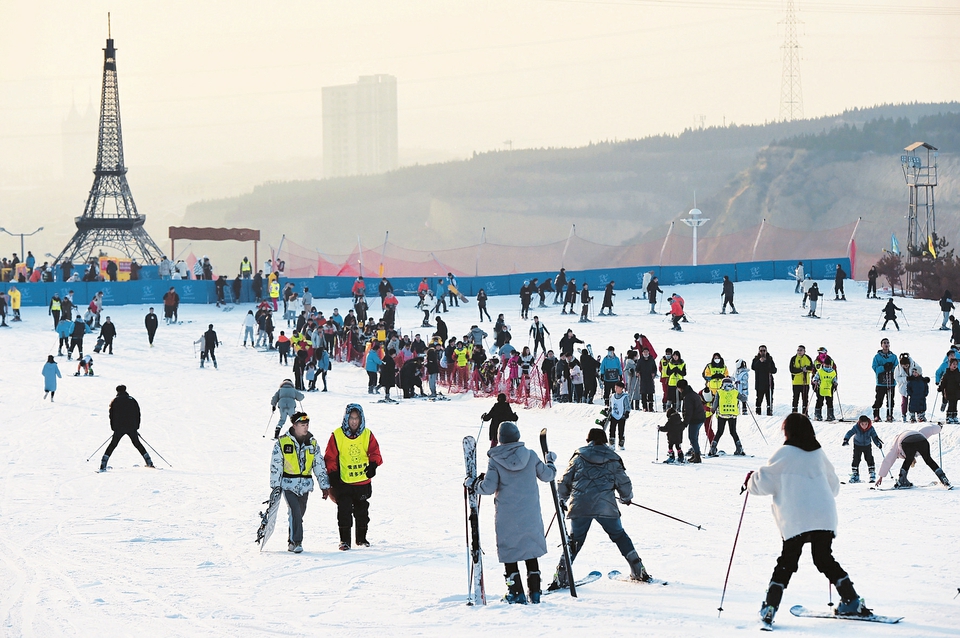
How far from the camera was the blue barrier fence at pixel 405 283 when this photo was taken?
3962cm

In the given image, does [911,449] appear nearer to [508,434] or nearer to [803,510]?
[803,510]

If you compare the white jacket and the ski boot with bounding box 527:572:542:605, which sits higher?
the white jacket

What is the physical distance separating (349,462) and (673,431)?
21.9ft

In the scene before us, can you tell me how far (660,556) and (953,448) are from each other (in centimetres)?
839

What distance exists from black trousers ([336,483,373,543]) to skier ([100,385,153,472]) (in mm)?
6066

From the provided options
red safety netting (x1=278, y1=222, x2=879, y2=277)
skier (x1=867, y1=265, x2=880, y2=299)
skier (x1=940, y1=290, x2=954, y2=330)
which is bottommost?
skier (x1=940, y1=290, x2=954, y2=330)

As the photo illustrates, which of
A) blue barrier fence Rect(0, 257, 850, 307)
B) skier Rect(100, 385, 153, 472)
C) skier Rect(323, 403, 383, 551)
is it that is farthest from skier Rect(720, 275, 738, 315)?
skier Rect(323, 403, 383, 551)

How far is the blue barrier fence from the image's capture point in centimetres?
3962

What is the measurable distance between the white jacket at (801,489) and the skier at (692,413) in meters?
8.26

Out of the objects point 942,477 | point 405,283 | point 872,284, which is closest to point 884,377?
point 942,477

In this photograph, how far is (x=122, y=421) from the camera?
580 inches

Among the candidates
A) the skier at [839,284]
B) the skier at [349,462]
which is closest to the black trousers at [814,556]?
the skier at [349,462]

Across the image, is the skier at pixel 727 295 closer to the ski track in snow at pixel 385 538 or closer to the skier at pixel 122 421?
the ski track in snow at pixel 385 538

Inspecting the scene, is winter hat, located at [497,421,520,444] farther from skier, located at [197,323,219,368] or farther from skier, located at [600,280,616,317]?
skier, located at [600,280,616,317]
